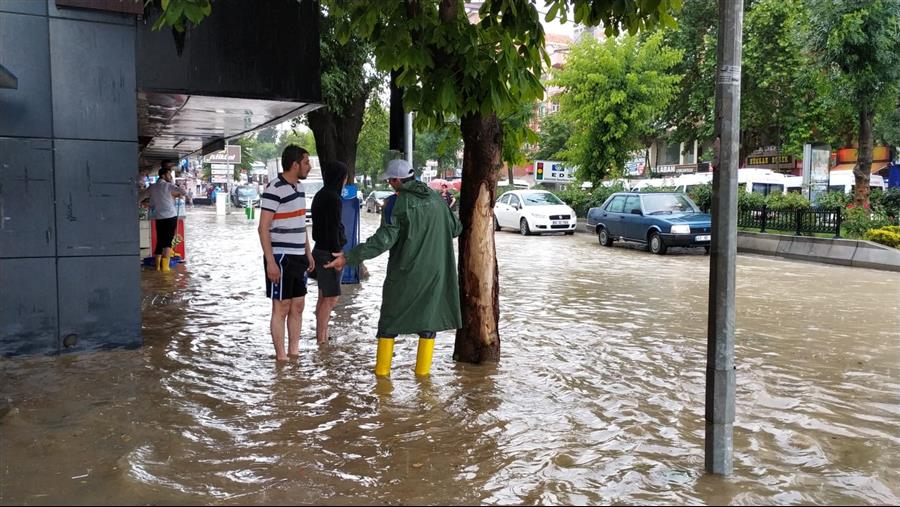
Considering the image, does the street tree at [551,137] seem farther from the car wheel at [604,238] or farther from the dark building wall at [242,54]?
the dark building wall at [242,54]

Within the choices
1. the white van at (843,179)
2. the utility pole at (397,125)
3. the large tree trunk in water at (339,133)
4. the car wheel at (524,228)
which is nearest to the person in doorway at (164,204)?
the large tree trunk in water at (339,133)

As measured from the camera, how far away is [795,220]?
65.7ft

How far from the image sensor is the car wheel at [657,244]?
20047 mm

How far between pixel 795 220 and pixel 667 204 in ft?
10.4

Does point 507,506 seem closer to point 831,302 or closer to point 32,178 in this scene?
point 32,178

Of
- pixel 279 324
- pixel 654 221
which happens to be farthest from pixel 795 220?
pixel 279 324

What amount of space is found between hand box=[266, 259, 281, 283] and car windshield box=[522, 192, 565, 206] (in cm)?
2148

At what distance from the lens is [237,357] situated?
7430 mm

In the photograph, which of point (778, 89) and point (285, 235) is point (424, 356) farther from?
point (778, 89)

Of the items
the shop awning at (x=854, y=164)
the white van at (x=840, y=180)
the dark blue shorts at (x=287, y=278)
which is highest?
the shop awning at (x=854, y=164)

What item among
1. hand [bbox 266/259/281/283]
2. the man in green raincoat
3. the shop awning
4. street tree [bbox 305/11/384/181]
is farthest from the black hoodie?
the shop awning

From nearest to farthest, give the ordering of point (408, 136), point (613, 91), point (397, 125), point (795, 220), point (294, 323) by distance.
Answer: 1. point (294, 323)
2. point (397, 125)
3. point (408, 136)
4. point (795, 220)
5. point (613, 91)

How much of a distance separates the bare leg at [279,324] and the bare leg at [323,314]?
2.24ft

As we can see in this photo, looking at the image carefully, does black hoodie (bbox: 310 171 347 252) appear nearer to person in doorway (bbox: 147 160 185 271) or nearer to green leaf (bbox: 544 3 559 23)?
green leaf (bbox: 544 3 559 23)
